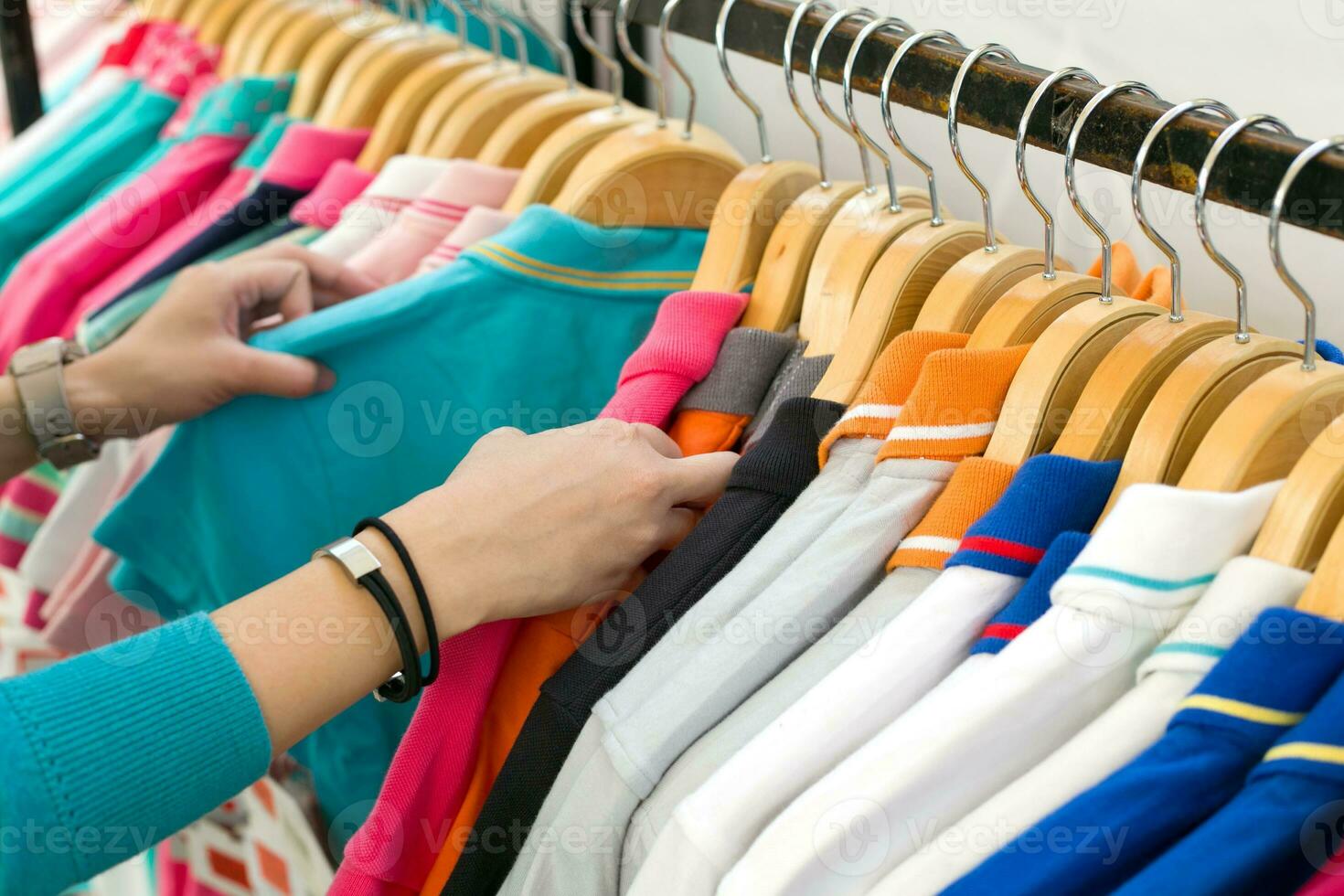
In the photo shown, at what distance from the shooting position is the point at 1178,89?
3.36 ft

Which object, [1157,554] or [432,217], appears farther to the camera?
[432,217]

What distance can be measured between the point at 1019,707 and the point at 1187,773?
71 millimetres

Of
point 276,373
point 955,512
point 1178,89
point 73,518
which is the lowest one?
point 73,518

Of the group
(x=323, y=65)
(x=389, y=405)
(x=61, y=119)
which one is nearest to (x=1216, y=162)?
(x=389, y=405)

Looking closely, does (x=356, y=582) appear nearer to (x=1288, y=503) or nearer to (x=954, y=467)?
(x=954, y=467)

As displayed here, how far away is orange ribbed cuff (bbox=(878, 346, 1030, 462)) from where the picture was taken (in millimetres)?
644

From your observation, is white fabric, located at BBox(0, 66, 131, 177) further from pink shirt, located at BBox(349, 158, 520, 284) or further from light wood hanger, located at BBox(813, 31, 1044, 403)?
light wood hanger, located at BBox(813, 31, 1044, 403)

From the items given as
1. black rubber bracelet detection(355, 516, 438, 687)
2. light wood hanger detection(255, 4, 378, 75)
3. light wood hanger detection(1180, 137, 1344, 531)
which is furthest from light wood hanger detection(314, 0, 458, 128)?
light wood hanger detection(1180, 137, 1344, 531)

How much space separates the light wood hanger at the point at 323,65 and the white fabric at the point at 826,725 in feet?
3.39

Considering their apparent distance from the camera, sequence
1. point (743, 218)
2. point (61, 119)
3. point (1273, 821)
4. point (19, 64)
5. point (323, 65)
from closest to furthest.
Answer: point (1273, 821) → point (743, 218) → point (323, 65) → point (61, 119) → point (19, 64)

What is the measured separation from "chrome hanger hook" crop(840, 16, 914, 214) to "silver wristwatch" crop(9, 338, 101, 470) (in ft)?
2.16

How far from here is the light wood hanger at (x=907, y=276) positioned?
2.36ft

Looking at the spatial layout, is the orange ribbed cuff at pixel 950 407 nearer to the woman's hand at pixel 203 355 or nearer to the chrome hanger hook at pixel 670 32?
the chrome hanger hook at pixel 670 32

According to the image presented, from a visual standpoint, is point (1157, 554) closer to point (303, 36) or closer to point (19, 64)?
point (303, 36)
